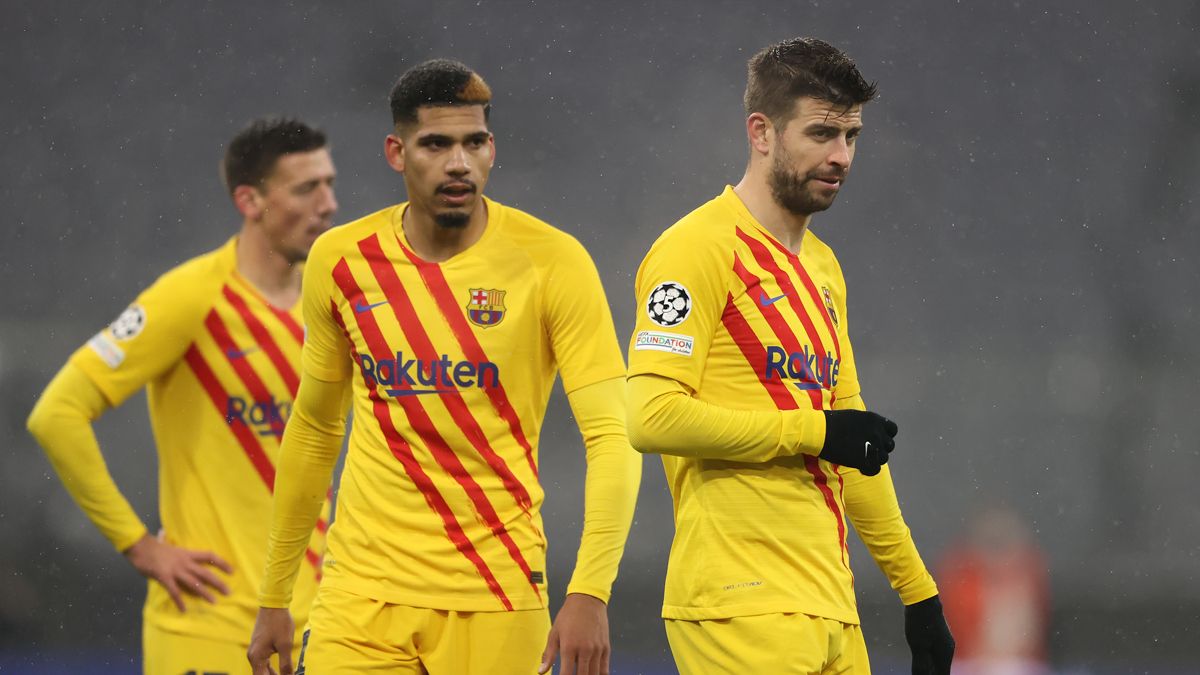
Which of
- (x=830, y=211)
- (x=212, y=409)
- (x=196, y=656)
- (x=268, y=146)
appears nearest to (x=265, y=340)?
(x=212, y=409)

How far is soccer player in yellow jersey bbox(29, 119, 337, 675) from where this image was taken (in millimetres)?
4949

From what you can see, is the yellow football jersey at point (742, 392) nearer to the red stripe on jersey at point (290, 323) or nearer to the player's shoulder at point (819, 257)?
the player's shoulder at point (819, 257)

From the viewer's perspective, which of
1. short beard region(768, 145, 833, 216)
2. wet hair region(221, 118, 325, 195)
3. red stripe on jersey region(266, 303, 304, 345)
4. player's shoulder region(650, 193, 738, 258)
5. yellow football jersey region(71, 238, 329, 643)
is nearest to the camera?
player's shoulder region(650, 193, 738, 258)

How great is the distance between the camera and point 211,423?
5.02 m

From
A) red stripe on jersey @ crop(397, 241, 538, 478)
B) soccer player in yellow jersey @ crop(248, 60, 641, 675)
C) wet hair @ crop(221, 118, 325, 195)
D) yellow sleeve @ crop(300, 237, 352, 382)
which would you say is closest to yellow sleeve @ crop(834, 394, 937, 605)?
soccer player in yellow jersey @ crop(248, 60, 641, 675)

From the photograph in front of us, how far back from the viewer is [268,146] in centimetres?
573

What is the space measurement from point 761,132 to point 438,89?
2.85ft

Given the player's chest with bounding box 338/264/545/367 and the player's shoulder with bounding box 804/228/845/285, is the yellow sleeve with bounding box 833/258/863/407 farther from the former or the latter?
the player's chest with bounding box 338/264/545/367

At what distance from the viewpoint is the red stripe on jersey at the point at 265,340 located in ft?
16.9

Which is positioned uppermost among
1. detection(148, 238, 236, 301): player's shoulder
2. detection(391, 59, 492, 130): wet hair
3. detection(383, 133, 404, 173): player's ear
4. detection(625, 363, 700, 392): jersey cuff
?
detection(391, 59, 492, 130): wet hair

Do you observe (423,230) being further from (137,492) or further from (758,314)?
(137,492)

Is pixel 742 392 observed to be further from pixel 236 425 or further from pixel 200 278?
pixel 200 278

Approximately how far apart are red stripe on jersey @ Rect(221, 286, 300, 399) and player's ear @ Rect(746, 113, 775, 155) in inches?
81.0

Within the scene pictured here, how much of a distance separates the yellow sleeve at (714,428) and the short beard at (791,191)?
20.0 inches
